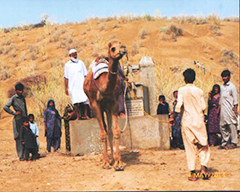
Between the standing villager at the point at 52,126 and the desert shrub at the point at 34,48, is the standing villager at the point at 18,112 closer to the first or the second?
the standing villager at the point at 52,126

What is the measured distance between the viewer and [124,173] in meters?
6.75

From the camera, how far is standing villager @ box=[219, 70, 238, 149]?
889 cm

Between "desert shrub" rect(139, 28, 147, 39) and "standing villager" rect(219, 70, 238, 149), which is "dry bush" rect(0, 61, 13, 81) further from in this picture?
"standing villager" rect(219, 70, 238, 149)

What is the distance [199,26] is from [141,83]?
81.7ft

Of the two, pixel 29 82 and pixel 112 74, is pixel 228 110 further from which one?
pixel 29 82

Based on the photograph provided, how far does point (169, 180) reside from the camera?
5.99 metres

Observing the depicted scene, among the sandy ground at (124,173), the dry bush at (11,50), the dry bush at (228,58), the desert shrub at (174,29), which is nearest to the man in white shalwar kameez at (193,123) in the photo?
the sandy ground at (124,173)

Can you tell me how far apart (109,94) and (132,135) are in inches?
92.8

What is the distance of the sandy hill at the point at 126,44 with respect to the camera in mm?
25797

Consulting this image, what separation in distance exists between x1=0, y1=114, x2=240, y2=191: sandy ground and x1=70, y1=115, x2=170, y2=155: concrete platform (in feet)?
0.81

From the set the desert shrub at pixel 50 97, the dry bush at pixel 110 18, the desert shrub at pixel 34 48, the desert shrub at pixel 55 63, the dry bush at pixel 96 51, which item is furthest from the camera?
the dry bush at pixel 110 18

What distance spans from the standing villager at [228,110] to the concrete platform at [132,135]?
1.41 m

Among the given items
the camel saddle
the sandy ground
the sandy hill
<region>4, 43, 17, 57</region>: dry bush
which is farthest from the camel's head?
<region>4, 43, 17, 57</region>: dry bush

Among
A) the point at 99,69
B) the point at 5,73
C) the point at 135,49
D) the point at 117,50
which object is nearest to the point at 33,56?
the point at 5,73
